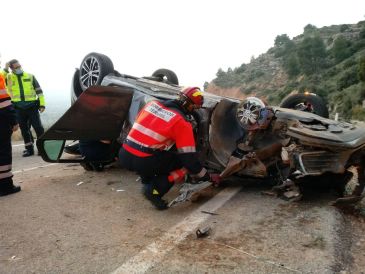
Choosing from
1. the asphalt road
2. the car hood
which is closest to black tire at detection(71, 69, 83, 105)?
the asphalt road

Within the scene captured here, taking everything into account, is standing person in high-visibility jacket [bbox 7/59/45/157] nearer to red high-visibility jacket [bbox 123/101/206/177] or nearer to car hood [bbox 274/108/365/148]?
red high-visibility jacket [bbox 123/101/206/177]

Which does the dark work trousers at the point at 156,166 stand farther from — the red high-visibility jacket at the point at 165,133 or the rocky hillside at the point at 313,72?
the rocky hillside at the point at 313,72

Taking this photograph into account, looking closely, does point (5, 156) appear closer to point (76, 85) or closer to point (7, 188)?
point (7, 188)

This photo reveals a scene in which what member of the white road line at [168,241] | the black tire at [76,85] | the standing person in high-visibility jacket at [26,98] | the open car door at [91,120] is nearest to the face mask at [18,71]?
the standing person in high-visibility jacket at [26,98]

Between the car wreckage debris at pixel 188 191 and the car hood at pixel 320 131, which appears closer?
the car hood at pixel 320 131

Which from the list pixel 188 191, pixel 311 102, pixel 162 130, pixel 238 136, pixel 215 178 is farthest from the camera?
pixel 311 102

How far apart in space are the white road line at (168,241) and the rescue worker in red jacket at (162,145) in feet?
1.09

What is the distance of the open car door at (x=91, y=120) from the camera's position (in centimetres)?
467

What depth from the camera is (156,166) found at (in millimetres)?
4012

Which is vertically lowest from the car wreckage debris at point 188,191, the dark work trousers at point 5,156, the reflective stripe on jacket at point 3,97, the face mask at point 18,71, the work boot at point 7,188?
the work boot at point 7,188

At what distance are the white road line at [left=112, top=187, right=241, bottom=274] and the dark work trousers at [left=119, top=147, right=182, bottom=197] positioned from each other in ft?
1.49

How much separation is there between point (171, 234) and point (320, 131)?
5.84ft

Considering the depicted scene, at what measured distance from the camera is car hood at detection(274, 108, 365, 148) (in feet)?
12.0

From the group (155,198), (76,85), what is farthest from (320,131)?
(76,85)
